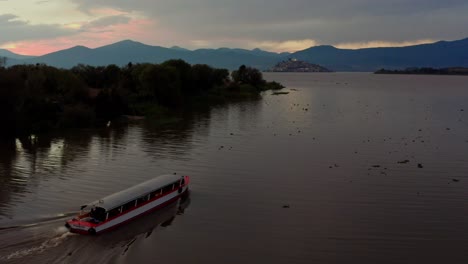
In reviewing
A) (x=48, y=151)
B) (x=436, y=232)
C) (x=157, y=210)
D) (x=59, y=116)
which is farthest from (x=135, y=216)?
(x=59, y=116)

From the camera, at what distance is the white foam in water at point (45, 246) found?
23159 mm

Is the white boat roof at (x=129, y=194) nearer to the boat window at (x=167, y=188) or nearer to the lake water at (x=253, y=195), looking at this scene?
the boat window at (x=167, y=188)

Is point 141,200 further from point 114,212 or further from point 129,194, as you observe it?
point 114,212

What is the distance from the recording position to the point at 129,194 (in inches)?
1169

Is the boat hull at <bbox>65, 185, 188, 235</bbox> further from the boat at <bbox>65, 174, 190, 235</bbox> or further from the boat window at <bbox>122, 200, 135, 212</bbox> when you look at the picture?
the boat window at <bbox>122, 200, 135, 212</bbox>

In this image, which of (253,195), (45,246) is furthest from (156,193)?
(45,246)

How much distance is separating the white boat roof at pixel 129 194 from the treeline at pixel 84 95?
41.4m

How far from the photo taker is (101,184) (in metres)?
38.0

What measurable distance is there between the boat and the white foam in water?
0.50m

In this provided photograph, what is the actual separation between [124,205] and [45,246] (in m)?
5.61

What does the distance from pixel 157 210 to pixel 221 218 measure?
4997mm

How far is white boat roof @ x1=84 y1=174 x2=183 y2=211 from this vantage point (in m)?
27.5

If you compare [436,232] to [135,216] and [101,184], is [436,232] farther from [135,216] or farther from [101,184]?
[101,184]

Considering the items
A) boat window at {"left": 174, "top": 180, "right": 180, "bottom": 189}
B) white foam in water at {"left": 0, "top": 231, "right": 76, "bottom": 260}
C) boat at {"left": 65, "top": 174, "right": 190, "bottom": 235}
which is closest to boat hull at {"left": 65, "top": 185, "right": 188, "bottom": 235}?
boat at {"left": 65, "top": 174, "right": 190, "bottom": 235}
